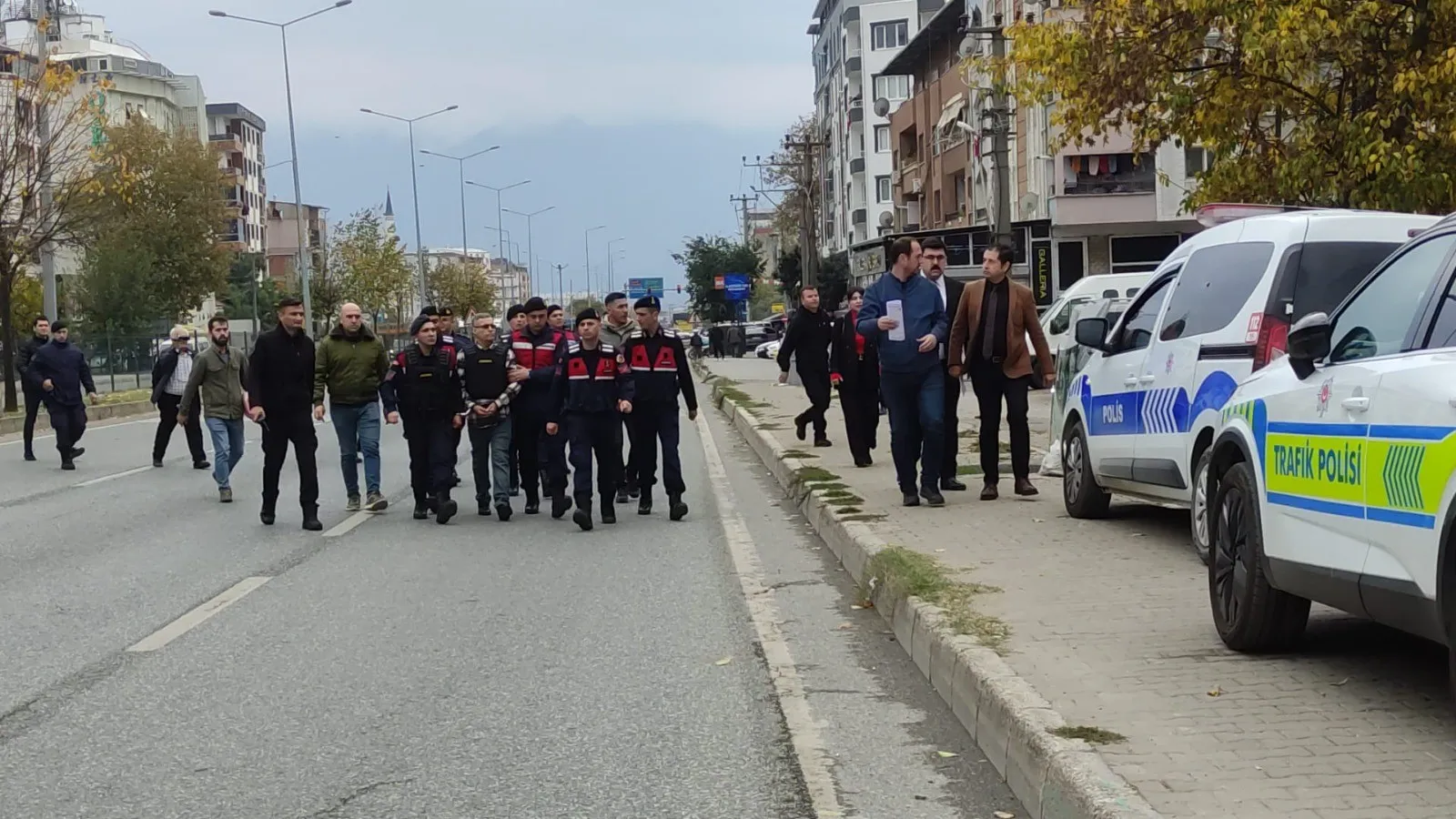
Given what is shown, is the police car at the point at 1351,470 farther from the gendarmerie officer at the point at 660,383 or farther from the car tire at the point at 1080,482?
the gendarmerie officer at the point at 660,383

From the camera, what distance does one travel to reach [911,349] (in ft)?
40.8

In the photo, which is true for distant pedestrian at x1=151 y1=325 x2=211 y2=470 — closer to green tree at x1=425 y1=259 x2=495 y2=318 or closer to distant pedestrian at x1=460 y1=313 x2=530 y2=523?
distant pedestrian at x1=460 y1=313 x2=530 y2=523

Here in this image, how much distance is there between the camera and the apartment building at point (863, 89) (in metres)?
95.2

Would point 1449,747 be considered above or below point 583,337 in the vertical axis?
below

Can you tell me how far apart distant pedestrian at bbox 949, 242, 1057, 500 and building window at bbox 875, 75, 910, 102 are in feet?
268

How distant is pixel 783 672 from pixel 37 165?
31067mm

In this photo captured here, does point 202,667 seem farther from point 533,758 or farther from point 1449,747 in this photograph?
point 1449,747

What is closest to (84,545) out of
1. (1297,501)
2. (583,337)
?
(583,337)

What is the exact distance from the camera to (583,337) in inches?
528

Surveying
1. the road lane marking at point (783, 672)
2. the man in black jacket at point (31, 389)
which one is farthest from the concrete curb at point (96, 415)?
the road lane marking at point (783, 672)

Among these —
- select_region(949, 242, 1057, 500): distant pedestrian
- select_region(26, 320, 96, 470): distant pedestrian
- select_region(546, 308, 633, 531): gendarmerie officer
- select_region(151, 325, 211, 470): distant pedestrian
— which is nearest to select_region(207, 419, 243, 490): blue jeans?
select_region(151, 325, 211, 470): distant pedestrian

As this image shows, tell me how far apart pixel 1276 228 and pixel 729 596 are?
11.9 ft

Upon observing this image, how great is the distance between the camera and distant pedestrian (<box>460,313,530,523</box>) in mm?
14336

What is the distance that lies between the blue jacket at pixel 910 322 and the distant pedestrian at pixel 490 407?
3438mm
